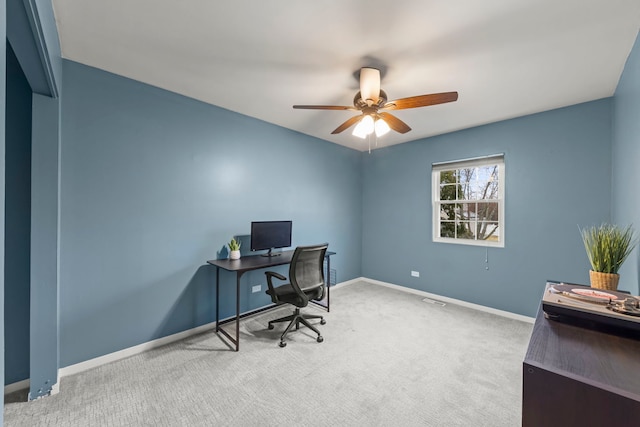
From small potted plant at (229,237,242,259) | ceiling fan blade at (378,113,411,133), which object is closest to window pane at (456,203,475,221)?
ceiling fan blade at (378,113,411,133)

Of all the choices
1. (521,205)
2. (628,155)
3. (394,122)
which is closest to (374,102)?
(394,122)

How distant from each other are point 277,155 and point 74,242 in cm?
232

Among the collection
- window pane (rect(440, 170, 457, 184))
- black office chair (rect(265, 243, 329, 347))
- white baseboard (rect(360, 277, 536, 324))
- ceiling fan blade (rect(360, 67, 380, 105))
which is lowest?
white baseboard (rect(360, 277, 536, 324))

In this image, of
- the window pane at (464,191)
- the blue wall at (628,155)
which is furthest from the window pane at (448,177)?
the blue wall at (628,155)

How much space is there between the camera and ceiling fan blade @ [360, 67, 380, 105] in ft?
7.06

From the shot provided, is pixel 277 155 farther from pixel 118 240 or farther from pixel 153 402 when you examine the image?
pixel 153 402

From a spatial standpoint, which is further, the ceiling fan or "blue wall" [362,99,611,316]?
"blue wall" [362,99,611,316]

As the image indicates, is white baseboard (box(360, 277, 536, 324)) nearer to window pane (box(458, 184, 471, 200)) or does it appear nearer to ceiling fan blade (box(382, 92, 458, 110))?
window pane (box(458, 184, 471, 200))

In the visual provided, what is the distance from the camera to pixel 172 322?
105 inches

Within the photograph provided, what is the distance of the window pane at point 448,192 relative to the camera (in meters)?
3.91

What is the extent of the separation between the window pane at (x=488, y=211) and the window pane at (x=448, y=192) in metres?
0.39

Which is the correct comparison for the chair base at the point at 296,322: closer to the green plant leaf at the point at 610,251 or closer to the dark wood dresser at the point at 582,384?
the dark wood dresser at the point at 582,384

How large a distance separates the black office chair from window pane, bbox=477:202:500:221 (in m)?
2.38

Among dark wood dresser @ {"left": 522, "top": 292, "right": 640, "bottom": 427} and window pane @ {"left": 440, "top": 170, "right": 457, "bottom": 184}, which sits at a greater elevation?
window pane @ {"left": 440, "top": 170, "right": 457, "bottom": 184}
